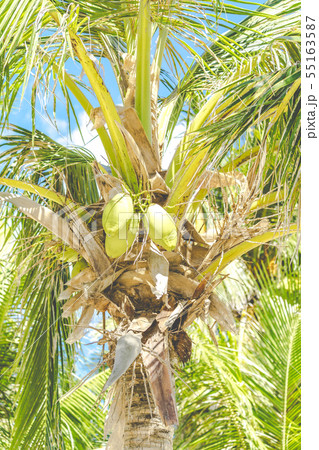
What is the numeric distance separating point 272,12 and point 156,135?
1297 millimetres

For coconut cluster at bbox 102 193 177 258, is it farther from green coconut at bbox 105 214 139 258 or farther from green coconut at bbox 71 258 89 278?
green coconut at bbox 71 258 89 278

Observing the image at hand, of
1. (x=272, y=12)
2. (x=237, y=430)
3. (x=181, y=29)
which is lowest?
(x=237, y=430)

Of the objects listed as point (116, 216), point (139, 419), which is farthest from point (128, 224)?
point (139, 419)

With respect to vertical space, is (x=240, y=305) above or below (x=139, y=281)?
above

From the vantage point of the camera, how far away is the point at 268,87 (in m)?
2.26

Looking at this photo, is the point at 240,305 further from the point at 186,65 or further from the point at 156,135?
the point at 156,135

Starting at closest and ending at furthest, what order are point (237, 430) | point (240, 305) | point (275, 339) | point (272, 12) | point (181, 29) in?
point (181, 29) → point (272, 12) → point (237, 430) → point (275, 339) → point (240, 305)

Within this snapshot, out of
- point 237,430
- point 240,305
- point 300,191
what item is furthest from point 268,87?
point 240,305

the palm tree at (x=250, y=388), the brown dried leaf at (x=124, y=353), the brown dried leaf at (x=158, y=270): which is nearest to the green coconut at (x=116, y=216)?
the brown dried leaf at (x=158, y=270)

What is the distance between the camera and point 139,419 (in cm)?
269

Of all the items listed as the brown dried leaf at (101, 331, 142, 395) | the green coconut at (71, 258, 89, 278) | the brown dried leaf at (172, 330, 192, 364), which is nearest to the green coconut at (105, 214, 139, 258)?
the green coconut at (71, 258, 89, 278)

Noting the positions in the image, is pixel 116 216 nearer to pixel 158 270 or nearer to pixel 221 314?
pixel 158 270

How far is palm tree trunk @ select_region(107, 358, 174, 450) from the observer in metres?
2.64

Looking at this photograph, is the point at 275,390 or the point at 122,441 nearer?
the point at 122,441
